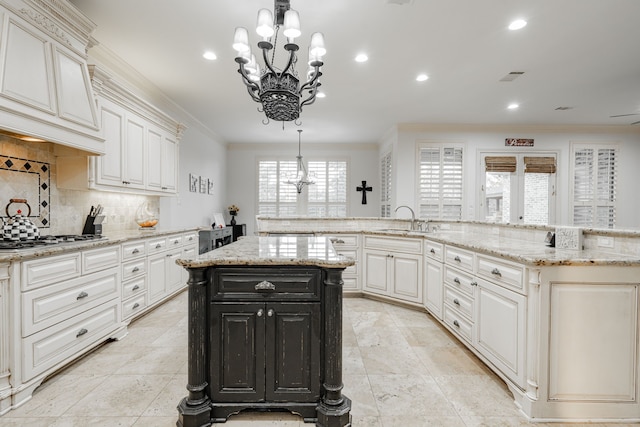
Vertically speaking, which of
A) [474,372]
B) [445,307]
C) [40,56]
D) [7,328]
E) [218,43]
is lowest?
[474,372]

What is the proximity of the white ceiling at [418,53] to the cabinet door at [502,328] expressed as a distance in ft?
7.64

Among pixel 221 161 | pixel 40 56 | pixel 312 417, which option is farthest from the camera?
pixel 221 161

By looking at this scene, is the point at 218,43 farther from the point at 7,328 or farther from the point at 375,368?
the point at 375,368

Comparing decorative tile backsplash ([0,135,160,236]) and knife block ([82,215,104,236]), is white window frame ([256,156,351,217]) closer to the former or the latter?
decorative tile backsplash ([0,135,160,236])

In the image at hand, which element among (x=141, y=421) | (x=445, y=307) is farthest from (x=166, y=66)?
(x=445, y=307)

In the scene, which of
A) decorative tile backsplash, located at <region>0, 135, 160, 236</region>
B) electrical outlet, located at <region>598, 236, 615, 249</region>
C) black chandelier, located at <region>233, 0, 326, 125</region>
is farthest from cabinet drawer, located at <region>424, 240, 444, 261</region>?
decorative tile backsplash, located at <region>0, 135, 160, 236</region>

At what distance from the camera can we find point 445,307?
299cm

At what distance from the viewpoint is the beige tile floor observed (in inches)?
67.9

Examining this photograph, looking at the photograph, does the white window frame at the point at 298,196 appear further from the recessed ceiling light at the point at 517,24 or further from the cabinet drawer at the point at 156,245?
the recessed ceiling light at the point at 517,24

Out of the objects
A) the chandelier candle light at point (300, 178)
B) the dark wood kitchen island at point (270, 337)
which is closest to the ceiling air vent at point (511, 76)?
the dark wood kitchen island at point (270, 337)

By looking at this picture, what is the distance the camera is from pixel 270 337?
5.41 feet

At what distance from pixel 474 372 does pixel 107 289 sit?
3066mm

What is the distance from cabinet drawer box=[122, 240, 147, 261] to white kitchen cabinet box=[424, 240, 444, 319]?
10.2 feet

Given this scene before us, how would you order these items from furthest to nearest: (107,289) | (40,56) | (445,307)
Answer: (445,307) → (107,289) → (40,56)
